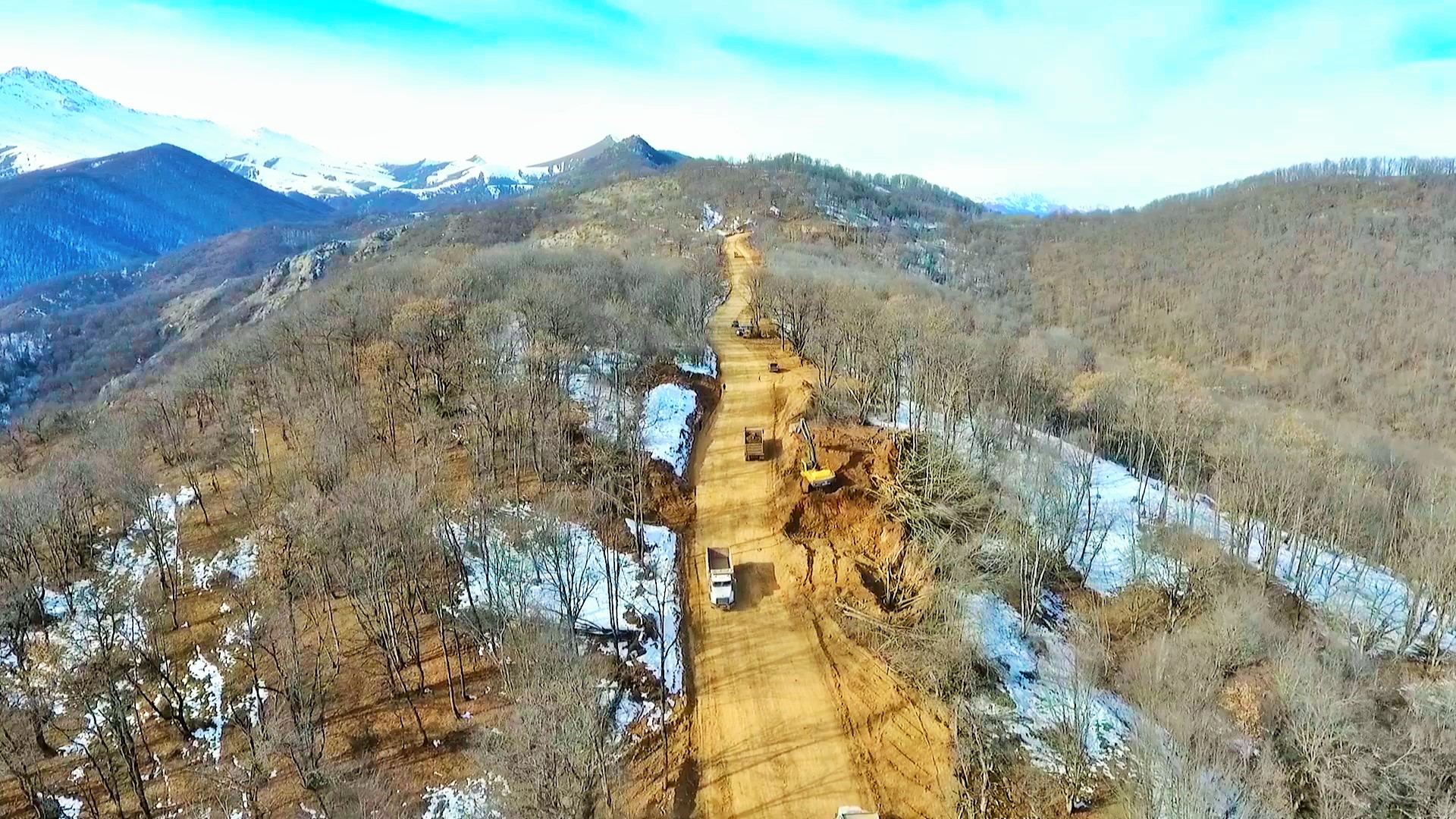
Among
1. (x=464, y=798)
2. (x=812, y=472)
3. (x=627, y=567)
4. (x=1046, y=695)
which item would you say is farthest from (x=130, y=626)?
(x=1046, y=695)

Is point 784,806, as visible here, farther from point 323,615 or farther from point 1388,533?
point 1388,533

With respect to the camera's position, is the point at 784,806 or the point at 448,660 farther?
the point at 448,660

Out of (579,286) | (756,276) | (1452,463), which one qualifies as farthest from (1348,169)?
(579,286)

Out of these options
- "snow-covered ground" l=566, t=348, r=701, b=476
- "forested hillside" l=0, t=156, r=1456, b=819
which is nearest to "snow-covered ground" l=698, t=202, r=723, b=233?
"forested hillside" l=0, t=156, r=1456, b=819

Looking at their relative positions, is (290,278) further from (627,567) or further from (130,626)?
(627,567)

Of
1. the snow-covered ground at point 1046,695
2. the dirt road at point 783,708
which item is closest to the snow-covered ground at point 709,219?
the dirt road at point 783,708

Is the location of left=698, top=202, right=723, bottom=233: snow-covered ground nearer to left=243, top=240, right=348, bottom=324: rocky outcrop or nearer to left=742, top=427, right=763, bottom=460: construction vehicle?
left=243, top=240, right=348, bottom=324: rocky outcrop
